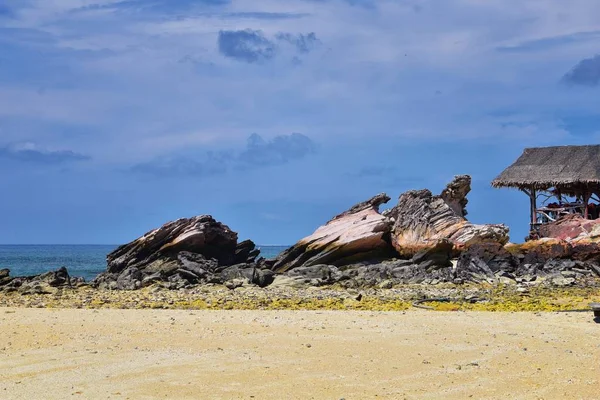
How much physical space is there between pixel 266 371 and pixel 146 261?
2177cm

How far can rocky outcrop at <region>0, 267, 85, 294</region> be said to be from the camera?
2481 cm

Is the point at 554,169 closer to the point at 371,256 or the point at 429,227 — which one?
the point at 429,227

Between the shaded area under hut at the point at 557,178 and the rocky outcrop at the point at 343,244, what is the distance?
11.7 m

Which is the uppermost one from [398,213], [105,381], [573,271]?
[398,213]

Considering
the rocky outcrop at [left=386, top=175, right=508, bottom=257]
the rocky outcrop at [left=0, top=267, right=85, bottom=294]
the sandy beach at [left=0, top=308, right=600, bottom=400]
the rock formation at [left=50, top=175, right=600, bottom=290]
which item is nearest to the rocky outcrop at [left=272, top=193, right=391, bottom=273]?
the rock formation at [left=50, top=175, right=600, bottom=290]

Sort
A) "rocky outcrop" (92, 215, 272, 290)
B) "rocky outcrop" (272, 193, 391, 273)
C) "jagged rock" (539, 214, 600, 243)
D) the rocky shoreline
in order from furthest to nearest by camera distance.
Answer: "jagged rock" (539, 214, 600, 243) < "rocky outcrop" (272, 193, 391, 273) < "rocky outcrop" (92, 215, 272, 290) < the rocky shoreline

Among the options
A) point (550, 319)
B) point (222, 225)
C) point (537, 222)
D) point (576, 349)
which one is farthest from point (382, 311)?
point (537, 222)

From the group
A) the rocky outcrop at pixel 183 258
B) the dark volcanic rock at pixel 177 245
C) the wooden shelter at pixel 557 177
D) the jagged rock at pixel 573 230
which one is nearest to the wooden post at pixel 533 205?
the wooden shelter at pixel 557 177

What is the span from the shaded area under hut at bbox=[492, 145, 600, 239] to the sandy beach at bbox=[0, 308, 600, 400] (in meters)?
27.5

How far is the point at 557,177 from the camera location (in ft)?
134

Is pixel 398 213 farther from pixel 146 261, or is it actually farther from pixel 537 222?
pixel 537 222

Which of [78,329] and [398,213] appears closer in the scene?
[78,329]

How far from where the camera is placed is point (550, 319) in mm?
14062

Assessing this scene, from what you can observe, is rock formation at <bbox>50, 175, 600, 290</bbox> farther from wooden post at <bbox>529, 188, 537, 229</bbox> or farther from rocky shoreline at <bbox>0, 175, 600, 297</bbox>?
wooden post at <bbox>529, 188, 537, 229</bbox>
